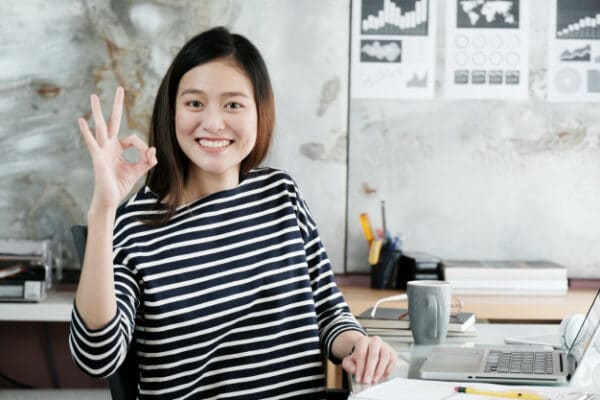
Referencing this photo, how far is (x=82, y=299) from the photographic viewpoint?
1.11 meters

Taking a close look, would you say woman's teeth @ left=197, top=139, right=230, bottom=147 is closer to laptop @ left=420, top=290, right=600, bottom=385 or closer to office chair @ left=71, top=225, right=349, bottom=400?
office chair @ left=71, top=225, right=349, bottom=400

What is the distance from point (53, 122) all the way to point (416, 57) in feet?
3.91

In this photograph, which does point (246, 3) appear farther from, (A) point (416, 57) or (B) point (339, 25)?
(A) point (416, 57)

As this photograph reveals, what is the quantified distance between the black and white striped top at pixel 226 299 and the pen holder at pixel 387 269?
0.98 metres

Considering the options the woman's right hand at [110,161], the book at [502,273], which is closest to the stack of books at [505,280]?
the book at [502,273]

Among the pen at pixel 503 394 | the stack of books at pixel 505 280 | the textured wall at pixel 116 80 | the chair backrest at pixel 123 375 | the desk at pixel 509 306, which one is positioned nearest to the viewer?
the pen at pixel 503 394

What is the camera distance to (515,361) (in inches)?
48.9

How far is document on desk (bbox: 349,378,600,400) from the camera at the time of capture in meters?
1.03

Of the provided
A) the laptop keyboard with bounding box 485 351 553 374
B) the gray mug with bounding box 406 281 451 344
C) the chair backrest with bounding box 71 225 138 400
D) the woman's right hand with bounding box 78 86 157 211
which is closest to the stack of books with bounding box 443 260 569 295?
the gray mug with bounding box 406 281 451 344

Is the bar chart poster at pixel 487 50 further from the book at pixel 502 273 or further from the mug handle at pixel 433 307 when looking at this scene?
the mug handle at pixel 433 307

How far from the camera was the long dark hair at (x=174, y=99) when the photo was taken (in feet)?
4.58

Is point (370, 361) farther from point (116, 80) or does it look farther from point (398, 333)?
point (116, 80)

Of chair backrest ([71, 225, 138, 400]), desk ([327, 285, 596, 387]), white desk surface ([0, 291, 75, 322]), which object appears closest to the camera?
chair backrest ([71, 225, 138, 400])

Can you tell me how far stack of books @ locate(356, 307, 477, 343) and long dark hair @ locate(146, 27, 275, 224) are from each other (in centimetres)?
44
